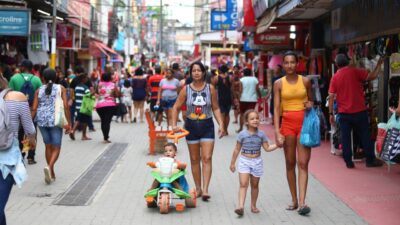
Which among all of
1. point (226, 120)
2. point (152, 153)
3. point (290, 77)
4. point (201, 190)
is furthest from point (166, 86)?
point (290, 77)

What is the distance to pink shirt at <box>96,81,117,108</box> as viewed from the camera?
46.4 ft

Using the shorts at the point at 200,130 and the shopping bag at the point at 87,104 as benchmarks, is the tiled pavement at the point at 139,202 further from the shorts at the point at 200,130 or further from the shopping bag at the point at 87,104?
the shopping bag at the point at 87,104

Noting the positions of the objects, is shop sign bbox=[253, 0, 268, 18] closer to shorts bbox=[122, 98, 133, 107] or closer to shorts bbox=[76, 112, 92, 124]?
shorts bbox=[122, 98, 133, 107]

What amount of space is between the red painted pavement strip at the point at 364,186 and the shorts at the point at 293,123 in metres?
1.21

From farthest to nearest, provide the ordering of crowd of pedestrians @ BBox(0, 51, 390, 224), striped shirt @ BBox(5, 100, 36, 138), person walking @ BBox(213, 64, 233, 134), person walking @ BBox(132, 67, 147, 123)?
person walking @ BBox(132, 67, 147, 123) < person walking @ BBox(213, 64, 233, 134) < crowd of pedestrians @ BBox(0, 51, 390, 224) < striped shirt @ BBox(5, 100, 36, 138)

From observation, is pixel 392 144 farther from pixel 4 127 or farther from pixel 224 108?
pixel 224 108

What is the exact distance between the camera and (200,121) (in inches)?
314

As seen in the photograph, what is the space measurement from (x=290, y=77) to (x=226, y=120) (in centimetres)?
877

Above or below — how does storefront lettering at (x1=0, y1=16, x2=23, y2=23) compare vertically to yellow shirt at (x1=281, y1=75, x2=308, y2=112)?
above

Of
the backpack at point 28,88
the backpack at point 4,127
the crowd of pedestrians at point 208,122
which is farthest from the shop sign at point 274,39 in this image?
the backpack at point 4,127

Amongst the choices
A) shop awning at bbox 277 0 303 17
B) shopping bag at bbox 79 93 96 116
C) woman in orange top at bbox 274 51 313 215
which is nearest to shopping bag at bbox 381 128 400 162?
woman in orange top at bbox 274 51 313 215

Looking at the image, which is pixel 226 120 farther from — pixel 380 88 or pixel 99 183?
pixel 99 183

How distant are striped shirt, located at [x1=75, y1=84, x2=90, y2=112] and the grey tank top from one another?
7227 mm

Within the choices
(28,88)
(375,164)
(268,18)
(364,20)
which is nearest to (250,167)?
(375,164)
